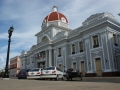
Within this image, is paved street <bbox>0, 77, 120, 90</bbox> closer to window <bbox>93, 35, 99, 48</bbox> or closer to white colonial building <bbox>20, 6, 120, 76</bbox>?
white colonial building <bbox>20, 6, 120, 76</bbox>

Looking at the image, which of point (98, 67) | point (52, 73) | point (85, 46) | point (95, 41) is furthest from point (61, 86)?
point (85, 46)

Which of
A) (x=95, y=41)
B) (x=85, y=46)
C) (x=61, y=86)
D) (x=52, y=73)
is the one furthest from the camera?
(x=85, y=46)

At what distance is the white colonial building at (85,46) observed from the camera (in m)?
17.5

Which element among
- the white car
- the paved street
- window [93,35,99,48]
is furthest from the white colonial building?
the paved street

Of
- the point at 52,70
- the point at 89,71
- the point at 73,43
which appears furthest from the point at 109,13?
the point at 52,70

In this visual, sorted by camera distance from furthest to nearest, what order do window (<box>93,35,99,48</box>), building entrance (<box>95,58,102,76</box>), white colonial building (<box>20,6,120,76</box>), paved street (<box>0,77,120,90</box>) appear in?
1. window (<box>93,35,99,48</box>)
2. building entrance (<box>95,58,102,76</box>)
3. white colonial building (<box>20,6,120,76</box>)
4. paved street (<box>0,77,120,90</box>)

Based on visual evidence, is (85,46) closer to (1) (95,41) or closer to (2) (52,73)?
(1) (95,41)

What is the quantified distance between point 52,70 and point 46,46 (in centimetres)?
1737

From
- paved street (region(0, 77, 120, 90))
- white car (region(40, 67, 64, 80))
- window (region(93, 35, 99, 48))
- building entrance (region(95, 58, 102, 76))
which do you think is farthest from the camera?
window (region(93, 35, 99, 48))

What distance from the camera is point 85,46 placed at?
67.5ft

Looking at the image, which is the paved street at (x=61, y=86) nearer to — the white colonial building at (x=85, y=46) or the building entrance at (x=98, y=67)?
the white colonial building at (x=85, y=46)

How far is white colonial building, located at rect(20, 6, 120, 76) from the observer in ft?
57.3

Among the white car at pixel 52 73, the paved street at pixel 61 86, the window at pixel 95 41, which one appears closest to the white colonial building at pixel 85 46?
the window at pixel 95 41

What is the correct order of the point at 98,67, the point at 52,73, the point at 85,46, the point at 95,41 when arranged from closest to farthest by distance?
the point at 52,73 → the point at 98,67 → the point at 95,41 → the point at 85,46
